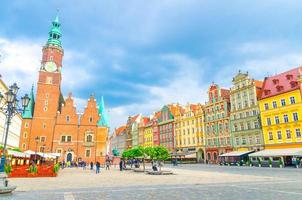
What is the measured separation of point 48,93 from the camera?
59.7m

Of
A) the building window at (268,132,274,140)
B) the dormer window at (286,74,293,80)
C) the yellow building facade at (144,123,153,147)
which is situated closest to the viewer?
the dormer window at (286,74,293,80)

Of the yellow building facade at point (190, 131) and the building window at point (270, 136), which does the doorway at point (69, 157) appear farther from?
the building window at point (270, 136)

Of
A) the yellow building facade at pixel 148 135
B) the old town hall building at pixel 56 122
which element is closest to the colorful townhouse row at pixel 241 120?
the yellow building facade at pixel 148 135

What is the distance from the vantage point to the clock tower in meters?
57.3

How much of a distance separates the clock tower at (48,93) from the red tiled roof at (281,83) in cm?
4812

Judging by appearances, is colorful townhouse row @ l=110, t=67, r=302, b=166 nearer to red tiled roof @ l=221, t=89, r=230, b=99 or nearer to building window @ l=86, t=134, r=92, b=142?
red tiled roof @ l=221, t=89, r=230, b=99

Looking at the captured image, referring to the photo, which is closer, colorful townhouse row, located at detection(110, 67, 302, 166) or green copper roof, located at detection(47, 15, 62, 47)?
colorful townhouse row, located at detection(110, 67, 302, 166)

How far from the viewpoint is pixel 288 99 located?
4459 centimetres

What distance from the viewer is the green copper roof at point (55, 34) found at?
6152 cm

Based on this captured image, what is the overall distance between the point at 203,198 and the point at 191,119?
6127 centimetres

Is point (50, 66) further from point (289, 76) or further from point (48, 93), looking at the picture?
point (289, 76)

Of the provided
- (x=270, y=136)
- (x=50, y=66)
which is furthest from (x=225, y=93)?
(x=50, y=66)

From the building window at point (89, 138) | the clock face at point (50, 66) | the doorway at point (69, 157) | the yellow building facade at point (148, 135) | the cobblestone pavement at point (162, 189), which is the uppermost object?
the clock face at point (50, 66)

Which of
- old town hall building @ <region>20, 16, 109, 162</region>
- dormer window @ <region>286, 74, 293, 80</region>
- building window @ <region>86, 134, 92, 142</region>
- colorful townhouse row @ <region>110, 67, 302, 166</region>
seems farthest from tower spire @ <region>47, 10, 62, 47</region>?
dormer window @ <region>286, 74, 293, 80</region>
